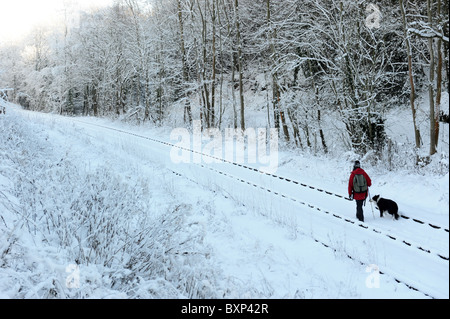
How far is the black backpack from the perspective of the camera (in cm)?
760

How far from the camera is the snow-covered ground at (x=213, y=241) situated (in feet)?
12.1

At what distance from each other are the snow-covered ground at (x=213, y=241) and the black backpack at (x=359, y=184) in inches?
31.0

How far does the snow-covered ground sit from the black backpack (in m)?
0.79

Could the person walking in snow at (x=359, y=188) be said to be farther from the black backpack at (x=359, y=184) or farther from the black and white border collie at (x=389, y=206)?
the black and white border collie at (x=389, y=206)

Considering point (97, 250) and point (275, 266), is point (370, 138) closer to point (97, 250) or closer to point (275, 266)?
point (275, 266)

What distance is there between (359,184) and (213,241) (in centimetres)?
413

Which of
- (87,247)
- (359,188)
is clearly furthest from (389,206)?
(87,247)

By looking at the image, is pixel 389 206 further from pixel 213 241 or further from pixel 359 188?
pixel 213 241

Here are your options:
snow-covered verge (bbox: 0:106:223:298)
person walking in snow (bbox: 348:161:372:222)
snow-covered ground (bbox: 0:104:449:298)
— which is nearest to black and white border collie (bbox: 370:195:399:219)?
snow-covered ground (bbox: 0:104:449:298)

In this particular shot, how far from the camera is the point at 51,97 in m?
43.9

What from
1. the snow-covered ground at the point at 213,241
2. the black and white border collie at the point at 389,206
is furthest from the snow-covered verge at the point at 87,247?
the black and white border collie at the point at 389,206
